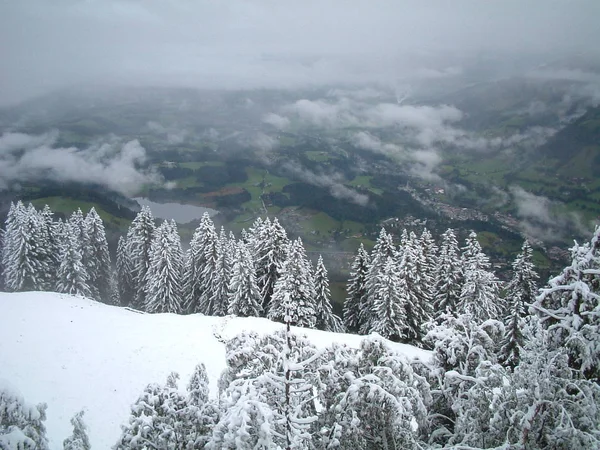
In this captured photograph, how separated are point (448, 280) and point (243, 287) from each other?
22290 mm

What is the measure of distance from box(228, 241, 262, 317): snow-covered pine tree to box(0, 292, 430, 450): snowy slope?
274 inches

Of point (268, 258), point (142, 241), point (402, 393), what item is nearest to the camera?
point (402, 393)

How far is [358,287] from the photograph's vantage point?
42.6m

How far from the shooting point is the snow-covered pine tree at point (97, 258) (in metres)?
48.9

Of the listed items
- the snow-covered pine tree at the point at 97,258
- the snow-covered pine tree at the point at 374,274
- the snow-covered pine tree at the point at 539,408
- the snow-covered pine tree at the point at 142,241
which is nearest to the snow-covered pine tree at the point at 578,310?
the snow-covered pine tree at the point at 539,408

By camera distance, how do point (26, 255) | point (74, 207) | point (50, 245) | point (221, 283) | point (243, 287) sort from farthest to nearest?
1. point (74, 207)
2. point (50, 245)
3. point (26, 255)
4. point (221, 283)
5. point (243, 287)

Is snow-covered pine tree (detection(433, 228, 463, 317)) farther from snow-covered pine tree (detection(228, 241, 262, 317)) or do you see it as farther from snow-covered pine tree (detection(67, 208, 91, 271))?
snow-covered pine tree (detection(67, 208, 91, 271))

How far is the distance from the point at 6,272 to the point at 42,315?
79.4ft

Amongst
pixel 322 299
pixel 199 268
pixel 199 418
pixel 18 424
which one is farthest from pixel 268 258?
pixel 18 424

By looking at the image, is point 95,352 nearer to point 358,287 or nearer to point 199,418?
point 199,418

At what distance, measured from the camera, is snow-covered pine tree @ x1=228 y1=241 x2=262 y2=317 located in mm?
37875

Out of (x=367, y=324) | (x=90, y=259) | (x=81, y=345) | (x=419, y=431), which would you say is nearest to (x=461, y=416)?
(x=419, y=431)

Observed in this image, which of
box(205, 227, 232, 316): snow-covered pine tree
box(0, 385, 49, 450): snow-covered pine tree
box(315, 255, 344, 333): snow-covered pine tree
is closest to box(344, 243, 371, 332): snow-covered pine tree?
box(315, 255, 344, 333): snow-covered pine tree

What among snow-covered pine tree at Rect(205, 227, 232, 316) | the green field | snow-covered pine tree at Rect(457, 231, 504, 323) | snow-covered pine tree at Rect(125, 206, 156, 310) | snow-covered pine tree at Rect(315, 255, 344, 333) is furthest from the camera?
the green field
